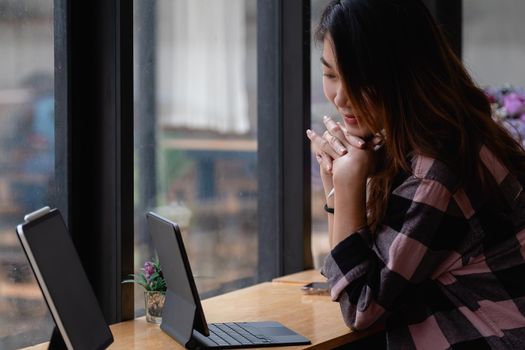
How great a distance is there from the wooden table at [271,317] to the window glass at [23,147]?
19 centimetres

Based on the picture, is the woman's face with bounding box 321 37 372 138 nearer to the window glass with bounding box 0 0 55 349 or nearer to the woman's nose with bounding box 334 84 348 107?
the woman's nose with bounding box 334 84 348 107

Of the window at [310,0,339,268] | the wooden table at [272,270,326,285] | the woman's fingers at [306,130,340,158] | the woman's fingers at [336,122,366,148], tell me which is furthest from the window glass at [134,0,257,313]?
the woman's fingers at [336,122,366,148]

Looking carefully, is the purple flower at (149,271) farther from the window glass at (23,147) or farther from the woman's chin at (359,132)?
the woman's chin at (359,132)

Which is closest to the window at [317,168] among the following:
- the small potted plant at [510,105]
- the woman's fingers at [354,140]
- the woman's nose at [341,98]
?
the small potted plant at [510,105]

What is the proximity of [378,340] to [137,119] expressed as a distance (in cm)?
98

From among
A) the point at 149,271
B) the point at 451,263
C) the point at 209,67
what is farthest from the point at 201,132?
the point at 451,263

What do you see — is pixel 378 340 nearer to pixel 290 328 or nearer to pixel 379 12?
pixel 290 328

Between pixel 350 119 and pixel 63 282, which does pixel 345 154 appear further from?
pixel 63 282

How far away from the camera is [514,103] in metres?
3.42

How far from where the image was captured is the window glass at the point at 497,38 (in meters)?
4.25

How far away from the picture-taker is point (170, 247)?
1.95 metres

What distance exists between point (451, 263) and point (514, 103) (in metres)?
1.81

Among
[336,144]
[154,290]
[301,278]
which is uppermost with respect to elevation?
[336,144]

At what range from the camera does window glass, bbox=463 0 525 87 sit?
425cm
